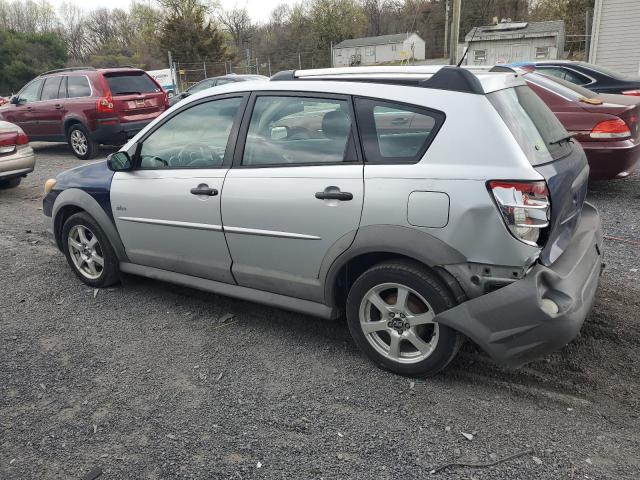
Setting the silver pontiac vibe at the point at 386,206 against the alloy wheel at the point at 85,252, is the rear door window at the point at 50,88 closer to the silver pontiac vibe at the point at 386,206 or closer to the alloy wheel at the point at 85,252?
the alloy wheel at the point at 85,252

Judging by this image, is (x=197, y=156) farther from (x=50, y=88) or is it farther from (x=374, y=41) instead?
(x=374, y=41)

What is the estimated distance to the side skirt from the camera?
3.38m

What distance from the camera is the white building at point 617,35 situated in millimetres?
18688

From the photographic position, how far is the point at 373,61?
60.3 m

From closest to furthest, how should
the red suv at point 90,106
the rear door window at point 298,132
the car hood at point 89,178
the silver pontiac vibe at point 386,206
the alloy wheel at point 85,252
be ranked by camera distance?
the silver pontiac vibe at point 386,206 → the rear door window at point 298,132 → the car hood at point 89,178 → the alloy wheel at point 85,252 → the red suv at point 90,106

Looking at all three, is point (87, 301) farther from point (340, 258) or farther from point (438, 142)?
point (438, 142)

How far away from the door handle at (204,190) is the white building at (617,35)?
66.5 feet

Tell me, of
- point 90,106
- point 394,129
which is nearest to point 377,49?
point 90,106

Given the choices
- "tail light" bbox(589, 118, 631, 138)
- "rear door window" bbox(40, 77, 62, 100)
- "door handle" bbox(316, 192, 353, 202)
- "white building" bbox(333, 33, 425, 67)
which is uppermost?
"white building" bbox(333, 33, 425, 67)

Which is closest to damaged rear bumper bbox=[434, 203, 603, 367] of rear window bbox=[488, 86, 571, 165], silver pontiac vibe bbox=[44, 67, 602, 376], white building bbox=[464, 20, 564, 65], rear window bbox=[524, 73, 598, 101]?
silver pontiac vibe bbox=[44, 67, 602, 376]

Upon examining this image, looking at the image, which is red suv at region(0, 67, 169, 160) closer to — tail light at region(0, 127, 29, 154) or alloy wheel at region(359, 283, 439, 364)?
tail light at region(0, 127, 29, 154)

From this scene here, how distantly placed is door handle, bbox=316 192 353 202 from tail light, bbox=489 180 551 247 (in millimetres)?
789

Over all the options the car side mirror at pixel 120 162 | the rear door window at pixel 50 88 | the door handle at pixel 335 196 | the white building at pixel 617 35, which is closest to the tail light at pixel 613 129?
the door handle at pixel 335 196

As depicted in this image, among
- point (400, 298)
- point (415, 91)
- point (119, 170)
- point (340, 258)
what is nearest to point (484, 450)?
point (400, 298)
